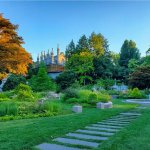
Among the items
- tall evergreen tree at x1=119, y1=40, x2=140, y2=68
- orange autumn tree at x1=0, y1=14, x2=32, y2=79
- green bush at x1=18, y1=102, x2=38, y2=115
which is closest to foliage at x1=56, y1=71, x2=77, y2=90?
tall evergreen tree at x1=119, y1=40, x2=140, y2=68

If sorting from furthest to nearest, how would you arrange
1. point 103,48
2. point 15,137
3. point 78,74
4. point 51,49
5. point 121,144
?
point 51,49 < point 103,48 < point 78,74 < point 15,137 < point 121,144

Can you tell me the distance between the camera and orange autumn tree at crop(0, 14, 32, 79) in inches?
651

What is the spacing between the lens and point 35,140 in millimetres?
4836

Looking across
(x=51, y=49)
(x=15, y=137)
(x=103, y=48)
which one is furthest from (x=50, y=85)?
(x=51, y=49)

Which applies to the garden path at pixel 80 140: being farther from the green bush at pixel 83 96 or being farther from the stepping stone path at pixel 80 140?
the green bush at pixel 83 96

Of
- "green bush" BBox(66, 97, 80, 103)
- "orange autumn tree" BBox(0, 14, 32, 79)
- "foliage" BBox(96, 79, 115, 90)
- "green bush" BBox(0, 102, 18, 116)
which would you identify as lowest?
"green bush" BBox(0, 102, 18, 116)

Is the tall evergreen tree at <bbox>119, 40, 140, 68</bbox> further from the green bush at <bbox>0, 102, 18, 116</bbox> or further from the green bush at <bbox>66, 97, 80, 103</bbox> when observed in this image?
the green bush at <bbox>0, 102, 18, 116</bbox>

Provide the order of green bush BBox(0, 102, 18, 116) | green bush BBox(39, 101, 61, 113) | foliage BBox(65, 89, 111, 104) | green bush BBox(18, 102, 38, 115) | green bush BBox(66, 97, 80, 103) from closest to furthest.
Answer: green bush BBox(0, 102, 18, 116) < green bush BBox(18, 102, 38, 115) < green bush BBox(39, 101, 61, 113) < foliage BBox(65, 89, 111, 104) < green bush BBox(66, 97, 80, 103)

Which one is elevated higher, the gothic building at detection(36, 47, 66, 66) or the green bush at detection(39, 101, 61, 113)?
the gothic building at detection(36, 47, 66, 66)

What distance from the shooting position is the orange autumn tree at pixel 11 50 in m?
16.5

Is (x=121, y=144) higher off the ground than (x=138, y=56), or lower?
lower

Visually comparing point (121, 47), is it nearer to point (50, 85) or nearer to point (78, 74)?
point (78, 74)

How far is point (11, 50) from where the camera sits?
16609 millimetres

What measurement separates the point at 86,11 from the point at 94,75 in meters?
23.6
